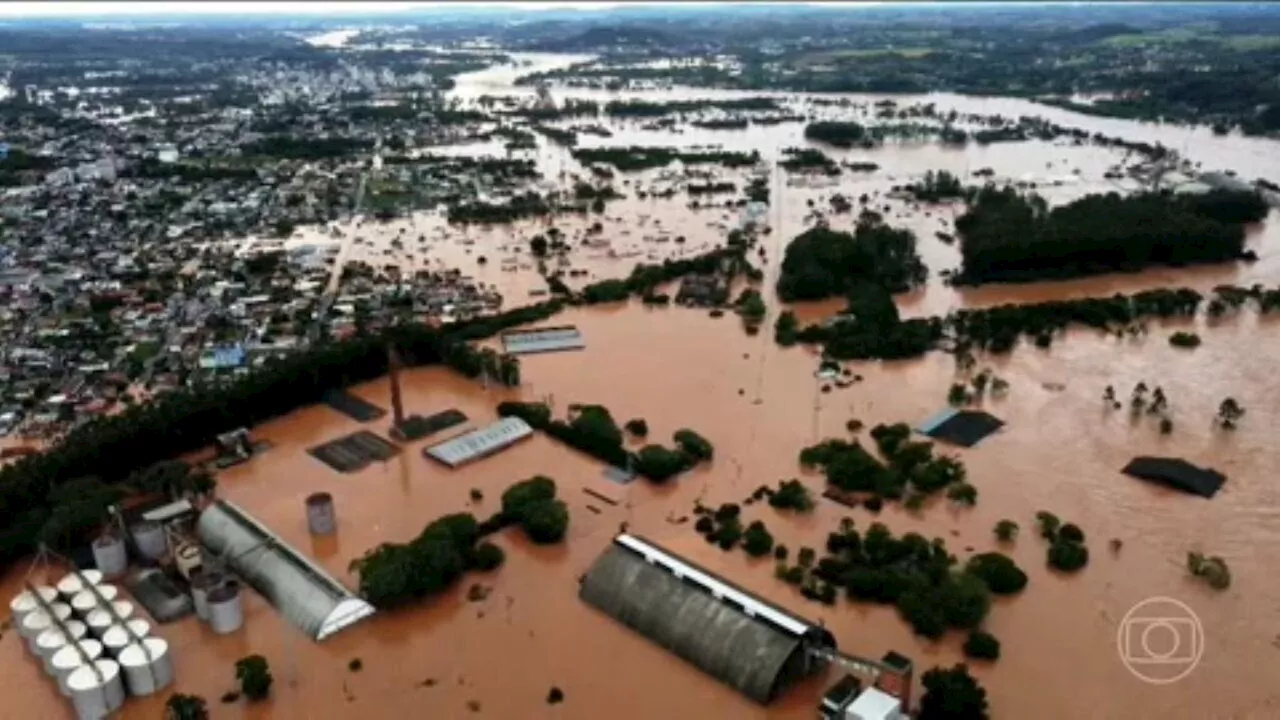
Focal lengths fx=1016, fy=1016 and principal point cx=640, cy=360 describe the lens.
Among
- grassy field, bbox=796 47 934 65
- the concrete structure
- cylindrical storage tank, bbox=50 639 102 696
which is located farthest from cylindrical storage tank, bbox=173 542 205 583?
grassy field, bbox=796 47 934 65

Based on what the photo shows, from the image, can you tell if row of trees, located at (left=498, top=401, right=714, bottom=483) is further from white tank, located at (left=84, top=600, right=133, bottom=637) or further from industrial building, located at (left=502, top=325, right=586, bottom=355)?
white tank, located at (left=84, top=600, right=133, bottom=637)

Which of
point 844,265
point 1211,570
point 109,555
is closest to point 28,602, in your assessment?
point 109,555

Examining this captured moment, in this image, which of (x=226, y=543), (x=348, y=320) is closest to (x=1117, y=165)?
(x=348, y=320)

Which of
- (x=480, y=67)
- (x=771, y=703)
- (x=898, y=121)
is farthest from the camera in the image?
(x=480, y=67)

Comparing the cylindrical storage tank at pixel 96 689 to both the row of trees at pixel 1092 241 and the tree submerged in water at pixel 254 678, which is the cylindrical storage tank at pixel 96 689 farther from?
the row of trees at pixel 1092 241

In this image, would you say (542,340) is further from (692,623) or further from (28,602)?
(28,602)

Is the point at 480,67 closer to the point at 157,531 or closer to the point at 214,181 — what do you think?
the point at 214,181
